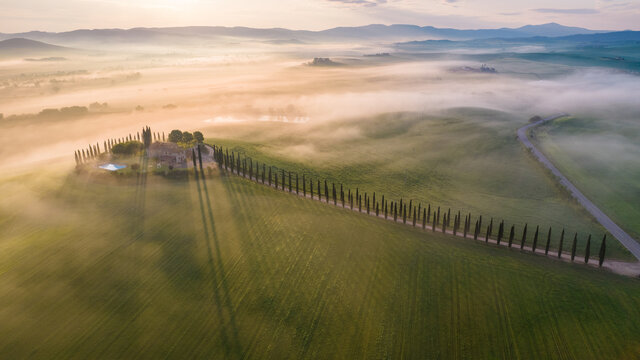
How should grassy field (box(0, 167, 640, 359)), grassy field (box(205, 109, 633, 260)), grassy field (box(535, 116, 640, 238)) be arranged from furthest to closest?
1. grassy field (box(535, 116, 640, 238))
2. grassy field (box(205, 109, 633, 260))
3. grassy field (box(0, 167, 640, 359))

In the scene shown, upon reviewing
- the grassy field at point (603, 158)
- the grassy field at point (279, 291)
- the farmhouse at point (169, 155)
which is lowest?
the grassy field at point (279, 291)

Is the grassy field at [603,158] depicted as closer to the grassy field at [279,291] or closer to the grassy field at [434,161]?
the grassy field at [434,161]

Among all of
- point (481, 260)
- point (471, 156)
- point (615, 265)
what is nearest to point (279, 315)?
point (481, 260)

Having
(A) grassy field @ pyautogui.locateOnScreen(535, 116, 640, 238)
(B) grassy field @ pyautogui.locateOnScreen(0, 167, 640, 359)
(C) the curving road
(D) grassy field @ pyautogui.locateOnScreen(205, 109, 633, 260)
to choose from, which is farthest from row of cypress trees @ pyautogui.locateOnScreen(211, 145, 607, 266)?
(A) grassy field @ pyautogui.locateOnScreen(535, 116, 640, 238)

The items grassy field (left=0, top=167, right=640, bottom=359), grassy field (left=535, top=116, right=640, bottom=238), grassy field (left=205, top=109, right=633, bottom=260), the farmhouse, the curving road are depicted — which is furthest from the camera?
the farmhouse

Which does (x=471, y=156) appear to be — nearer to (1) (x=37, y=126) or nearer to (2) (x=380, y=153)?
(2) (x=380, y=153)

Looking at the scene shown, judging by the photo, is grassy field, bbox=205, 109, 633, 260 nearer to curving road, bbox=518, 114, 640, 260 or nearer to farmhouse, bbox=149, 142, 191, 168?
curving road, bbox=518, 114, 640, 260

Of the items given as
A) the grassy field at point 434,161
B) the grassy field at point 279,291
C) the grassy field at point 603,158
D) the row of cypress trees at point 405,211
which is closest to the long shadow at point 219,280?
the grassy field at point 279,291
